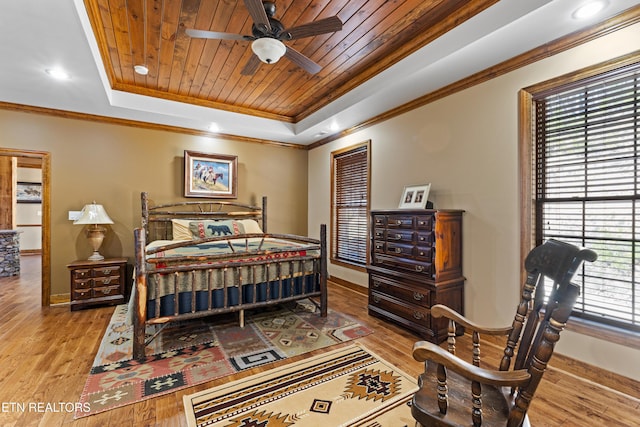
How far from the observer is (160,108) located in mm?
4090

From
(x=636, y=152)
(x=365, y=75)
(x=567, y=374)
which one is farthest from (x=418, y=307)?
(x=365, y=75)

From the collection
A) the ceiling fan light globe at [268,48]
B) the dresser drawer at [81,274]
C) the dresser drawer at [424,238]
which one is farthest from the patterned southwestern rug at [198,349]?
the ceiling fan light globe at [268,48]

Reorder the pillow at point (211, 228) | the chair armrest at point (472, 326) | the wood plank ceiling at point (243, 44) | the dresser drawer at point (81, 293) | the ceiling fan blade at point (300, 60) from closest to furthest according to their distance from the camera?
the chair armrest at point (472, 326) < the wood plank ceiling at point (243, 44) < the ceiling fan blade at point (300, 60) < the dresser drawer at point (81, 293) < the pillow at point (211, 228)

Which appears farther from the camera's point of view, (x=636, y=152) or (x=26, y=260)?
(x=26, y=260)

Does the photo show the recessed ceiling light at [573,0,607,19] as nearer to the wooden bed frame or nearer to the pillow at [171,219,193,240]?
the wooden bed frame

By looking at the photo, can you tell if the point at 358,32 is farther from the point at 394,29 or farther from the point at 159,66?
the point at 159,66

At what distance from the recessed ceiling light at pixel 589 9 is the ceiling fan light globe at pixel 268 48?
206cm

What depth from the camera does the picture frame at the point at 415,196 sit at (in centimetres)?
331

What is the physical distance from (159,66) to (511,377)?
4.09m

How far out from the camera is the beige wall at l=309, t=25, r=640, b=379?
2.22 metres

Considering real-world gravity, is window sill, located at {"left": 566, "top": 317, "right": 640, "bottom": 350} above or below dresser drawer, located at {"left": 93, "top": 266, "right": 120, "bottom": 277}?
below

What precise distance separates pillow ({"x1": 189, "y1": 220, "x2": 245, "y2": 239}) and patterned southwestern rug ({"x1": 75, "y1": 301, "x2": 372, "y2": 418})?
1309 millimetres

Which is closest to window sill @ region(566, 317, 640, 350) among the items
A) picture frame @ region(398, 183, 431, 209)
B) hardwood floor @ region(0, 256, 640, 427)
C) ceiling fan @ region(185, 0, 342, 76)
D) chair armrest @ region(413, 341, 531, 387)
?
hardwood floor @ region(0, 256, 640, 427)

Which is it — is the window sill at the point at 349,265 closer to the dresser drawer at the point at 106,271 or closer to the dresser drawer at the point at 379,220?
the dresser drawer at the point at 379,220
